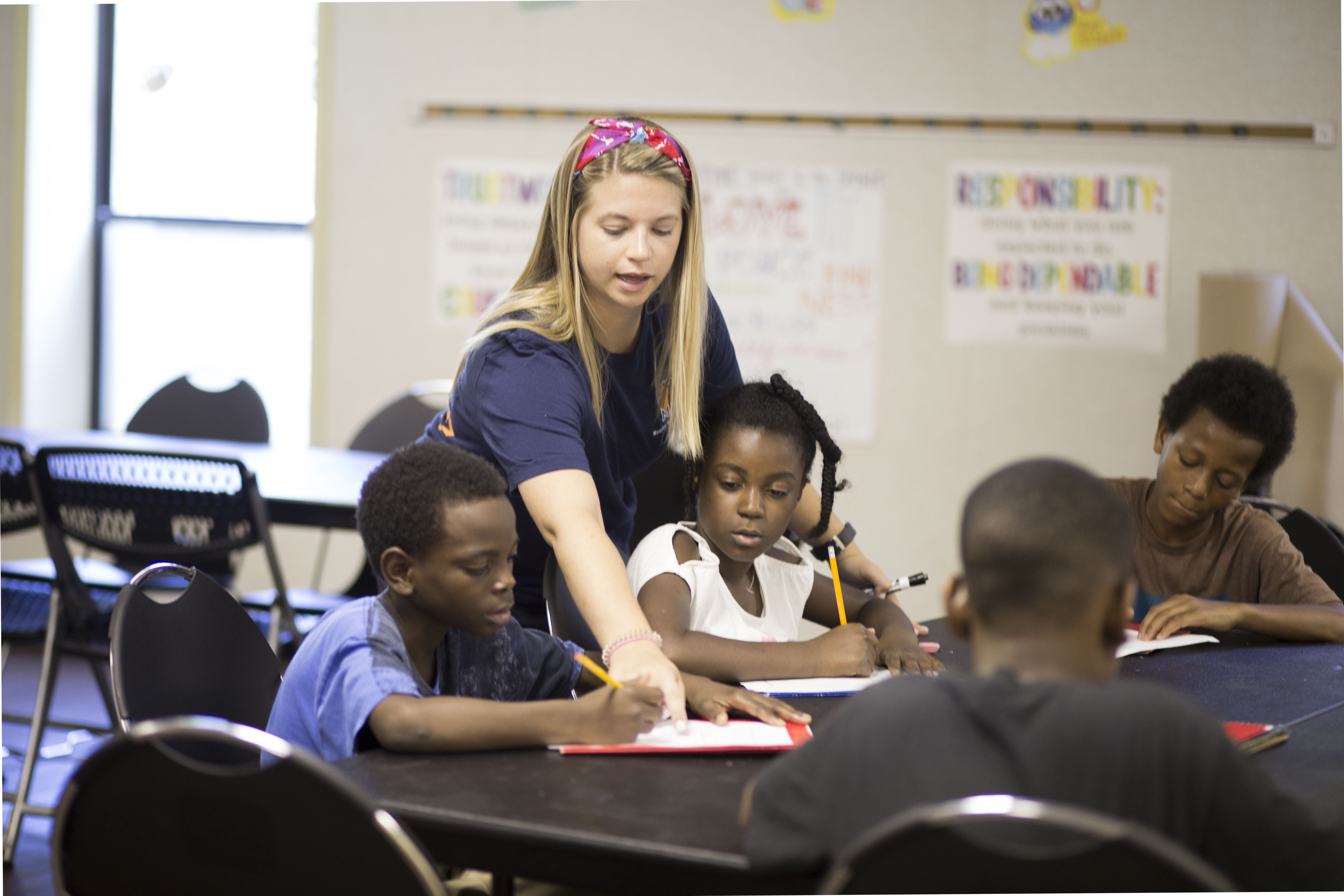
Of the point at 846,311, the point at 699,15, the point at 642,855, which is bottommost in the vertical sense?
the point at 642,855

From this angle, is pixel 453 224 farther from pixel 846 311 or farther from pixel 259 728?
pixel 259 728

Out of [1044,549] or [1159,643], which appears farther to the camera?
[1159,643]

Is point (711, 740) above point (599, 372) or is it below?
below

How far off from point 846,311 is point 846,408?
0.33 meters

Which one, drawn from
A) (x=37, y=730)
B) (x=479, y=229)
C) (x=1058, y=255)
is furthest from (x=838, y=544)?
(x=479, y=229)

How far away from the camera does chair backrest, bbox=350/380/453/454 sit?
11.0 ft

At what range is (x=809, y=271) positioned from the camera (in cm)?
381

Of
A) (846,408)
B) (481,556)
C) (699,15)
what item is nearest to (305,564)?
(846,408)

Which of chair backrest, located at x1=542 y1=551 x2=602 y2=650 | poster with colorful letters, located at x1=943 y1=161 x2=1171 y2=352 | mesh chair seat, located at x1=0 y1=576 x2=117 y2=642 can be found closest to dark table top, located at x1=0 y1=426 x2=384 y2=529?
mesh chair seat, located at x1=0 y1=576 x2=117 y2=642

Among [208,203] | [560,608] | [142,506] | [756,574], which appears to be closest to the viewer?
[560,608]

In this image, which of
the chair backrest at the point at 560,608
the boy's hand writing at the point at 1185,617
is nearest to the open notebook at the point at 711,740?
the chair backrest at the point at 560,608

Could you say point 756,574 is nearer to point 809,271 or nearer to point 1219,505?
point 1219,505

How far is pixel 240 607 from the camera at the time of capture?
1400mm

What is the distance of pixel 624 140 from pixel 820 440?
0.53m
